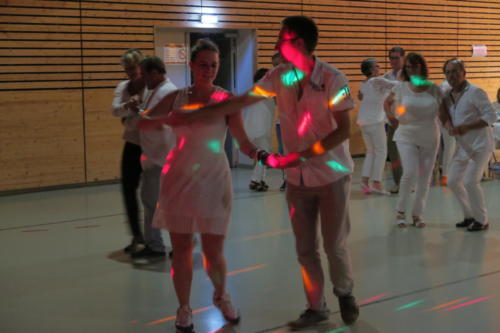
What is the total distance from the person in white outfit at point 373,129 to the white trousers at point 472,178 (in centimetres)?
208

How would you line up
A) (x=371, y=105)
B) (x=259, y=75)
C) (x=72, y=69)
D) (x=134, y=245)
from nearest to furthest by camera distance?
(x=134, y=245)
(x=259, y=75)
(x=371, y=105)
(x=72, y=69)

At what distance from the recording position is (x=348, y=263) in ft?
12.7

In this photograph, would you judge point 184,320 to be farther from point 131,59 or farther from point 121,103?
point 131,59

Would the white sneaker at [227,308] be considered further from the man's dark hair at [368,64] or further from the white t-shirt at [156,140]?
the man's dark hair at [368,64]

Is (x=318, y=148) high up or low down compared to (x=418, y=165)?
up

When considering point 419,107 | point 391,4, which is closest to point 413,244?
point 419,107

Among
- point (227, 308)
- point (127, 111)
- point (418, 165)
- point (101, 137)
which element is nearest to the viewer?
point (227, 308)

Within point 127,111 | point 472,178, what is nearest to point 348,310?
point 127,111

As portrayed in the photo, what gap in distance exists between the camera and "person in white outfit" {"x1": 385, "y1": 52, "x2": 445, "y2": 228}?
6.21 metres

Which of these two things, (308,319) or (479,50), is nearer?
(308,319)

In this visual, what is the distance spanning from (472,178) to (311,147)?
327cm

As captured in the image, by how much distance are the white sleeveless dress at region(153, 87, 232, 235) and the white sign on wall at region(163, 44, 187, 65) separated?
22.7 ft

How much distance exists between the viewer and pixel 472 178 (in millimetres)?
6312

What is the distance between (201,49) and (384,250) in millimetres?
2705
